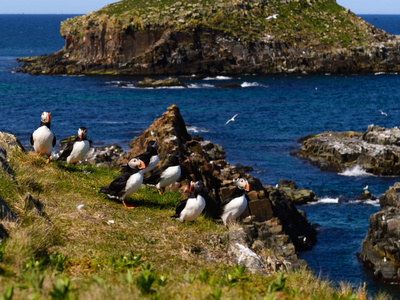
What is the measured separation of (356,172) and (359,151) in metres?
3.60

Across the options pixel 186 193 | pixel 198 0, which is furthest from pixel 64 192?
pixel 198 0

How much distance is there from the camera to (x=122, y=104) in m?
100

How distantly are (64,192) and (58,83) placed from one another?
11424 centimetres

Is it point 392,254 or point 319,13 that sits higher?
point 319,13

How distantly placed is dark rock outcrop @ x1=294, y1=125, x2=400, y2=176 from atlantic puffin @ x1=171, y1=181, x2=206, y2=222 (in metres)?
48.7

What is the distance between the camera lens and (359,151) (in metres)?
62.1

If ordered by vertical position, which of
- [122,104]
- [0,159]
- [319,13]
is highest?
[319,13]

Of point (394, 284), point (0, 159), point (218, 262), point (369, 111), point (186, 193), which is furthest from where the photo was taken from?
point (369, 111)

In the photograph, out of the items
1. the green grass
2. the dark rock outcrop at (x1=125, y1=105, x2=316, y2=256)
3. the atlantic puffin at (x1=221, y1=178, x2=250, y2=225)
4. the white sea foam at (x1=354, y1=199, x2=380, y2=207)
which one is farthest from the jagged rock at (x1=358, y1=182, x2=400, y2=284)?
the green grass

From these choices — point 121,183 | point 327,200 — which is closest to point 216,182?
point 121,183

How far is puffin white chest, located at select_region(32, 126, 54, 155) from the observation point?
16938 mm

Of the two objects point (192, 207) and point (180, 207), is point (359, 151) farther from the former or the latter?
point (192, 207)

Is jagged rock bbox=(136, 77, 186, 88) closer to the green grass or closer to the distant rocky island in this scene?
the distant rocky island

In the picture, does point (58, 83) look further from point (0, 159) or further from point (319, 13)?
point (0, 159)
